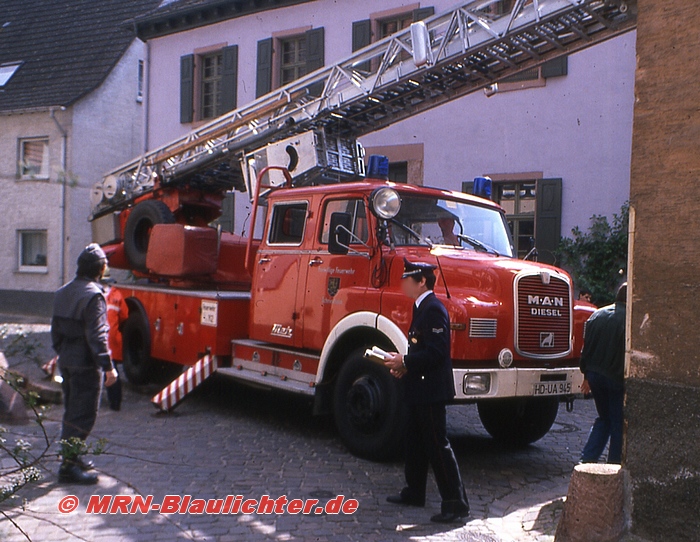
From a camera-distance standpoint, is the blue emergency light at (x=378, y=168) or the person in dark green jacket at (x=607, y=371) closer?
the person in dark green jacket at (x=607, y=371)

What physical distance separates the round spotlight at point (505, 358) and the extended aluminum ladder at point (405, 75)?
3.44 m

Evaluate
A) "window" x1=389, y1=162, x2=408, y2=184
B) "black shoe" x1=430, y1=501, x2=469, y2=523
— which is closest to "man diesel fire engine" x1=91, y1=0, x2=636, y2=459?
"black shoe" x1=430, y1=501, x2=469, y2=523

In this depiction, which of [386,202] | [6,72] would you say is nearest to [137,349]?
[386,202]

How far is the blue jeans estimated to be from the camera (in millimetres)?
6477

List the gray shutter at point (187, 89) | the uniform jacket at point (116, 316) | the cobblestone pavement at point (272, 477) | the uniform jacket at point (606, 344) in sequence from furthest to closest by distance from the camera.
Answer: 1. the gray shutter at point (187, 89)
2. the uniform jacket at point (116, 316)
3. the uniform jacket at point (606, 344)
4. the cobblestone pavement at point (272, 477)

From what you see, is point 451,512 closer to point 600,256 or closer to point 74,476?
point 74,476

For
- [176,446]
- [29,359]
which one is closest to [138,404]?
[176,446]

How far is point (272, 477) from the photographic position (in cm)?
658

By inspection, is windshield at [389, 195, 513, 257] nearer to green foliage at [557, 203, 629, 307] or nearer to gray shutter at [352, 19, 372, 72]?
green foliage at [557, 203, 629, 307]

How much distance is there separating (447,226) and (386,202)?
2.94ft

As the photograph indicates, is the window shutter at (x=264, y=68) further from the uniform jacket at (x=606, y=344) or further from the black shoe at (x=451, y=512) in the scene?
the black shoe at (x=451, y=512)

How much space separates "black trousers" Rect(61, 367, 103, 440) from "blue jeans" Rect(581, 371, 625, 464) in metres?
3.77

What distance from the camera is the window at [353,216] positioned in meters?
7.79

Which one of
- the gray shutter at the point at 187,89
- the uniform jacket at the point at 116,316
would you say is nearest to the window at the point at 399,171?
the gray shutter at the point at 187,89
